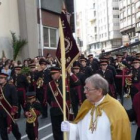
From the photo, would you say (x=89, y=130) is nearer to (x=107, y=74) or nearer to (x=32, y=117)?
(x=32, y=117)

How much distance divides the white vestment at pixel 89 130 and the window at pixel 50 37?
24.1 m

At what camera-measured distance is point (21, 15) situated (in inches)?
973

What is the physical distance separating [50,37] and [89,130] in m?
25.1

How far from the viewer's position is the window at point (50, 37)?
94.6 ft

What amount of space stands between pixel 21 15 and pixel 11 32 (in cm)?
156

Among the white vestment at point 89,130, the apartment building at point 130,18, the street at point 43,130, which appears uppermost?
the apartment building at point 130,18

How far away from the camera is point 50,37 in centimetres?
2939

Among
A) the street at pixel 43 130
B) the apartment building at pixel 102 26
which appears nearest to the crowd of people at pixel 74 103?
the street at pixel 43 130

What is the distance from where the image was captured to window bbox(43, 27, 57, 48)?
2884 cm

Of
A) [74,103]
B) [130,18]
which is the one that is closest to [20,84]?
[74,103]

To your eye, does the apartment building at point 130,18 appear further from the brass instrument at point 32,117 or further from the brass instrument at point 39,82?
the brass instrument at point 32,117

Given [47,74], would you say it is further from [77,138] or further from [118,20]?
[118,20]

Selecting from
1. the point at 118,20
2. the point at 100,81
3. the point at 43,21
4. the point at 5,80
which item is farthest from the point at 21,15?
the point at 118,20

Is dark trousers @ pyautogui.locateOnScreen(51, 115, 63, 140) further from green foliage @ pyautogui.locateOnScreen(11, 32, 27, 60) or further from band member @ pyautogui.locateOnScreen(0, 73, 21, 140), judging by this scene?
green foliage @ pyautogui.locateOnScreen(11, 32, 27, 60)
